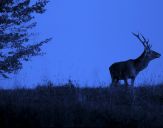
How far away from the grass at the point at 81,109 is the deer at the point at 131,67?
8.56ft

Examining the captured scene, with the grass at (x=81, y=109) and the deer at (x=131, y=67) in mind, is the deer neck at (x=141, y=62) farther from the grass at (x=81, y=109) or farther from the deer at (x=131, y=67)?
the grass at (x=81, y=109)

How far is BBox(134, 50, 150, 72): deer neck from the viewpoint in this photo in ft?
69.0

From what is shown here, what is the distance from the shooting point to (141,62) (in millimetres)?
21203

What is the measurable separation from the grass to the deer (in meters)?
2.61

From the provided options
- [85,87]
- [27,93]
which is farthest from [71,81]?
[27,93]

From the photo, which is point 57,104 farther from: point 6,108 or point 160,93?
point 160,93

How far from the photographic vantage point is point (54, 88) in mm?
18797

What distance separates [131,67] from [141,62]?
559 mm

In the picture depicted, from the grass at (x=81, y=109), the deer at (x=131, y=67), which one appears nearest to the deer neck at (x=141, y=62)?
the deer at (x=131, y=67)

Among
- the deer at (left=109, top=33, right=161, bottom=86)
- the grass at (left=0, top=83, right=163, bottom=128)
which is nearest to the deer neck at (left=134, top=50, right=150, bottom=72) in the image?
the deer at (left=109, top=33, right=161, bottom=86)

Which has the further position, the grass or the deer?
the deer

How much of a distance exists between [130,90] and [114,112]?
10.8 ft

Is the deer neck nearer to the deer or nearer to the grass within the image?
the deer

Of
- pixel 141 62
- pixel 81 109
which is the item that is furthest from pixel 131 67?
pixel 81 109
